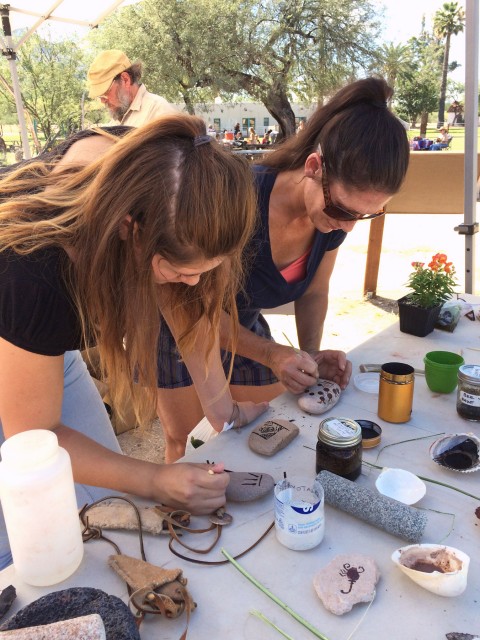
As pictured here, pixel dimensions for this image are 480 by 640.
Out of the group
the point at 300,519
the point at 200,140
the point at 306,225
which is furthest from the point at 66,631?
the point at 306,225

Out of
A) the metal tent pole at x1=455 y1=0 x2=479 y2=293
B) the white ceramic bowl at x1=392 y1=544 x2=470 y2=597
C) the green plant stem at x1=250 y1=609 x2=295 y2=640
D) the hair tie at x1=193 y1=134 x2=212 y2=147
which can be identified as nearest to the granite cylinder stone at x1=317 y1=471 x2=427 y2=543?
the white ceramic bowl at x1=392 y1=544 x2=470 y2=597

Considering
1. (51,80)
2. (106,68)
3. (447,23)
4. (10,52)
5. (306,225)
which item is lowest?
(306,225)

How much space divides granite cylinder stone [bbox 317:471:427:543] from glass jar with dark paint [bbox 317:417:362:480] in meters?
0.04

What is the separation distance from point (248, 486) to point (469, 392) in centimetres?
66

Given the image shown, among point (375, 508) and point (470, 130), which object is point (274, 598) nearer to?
point (375, 508)

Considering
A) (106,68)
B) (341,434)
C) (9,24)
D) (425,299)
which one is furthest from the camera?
(9,24)

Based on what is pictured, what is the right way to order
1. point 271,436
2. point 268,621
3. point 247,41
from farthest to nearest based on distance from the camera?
point 247,41 < point 271,436 < point 268,621

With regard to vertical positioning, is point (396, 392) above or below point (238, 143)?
below

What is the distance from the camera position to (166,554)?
969 mm

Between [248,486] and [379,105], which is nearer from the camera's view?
[248,486]

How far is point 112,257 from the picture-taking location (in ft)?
3.22

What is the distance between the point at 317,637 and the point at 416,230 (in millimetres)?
7375

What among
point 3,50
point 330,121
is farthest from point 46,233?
point 3,50

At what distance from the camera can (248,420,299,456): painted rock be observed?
4.17 ft
